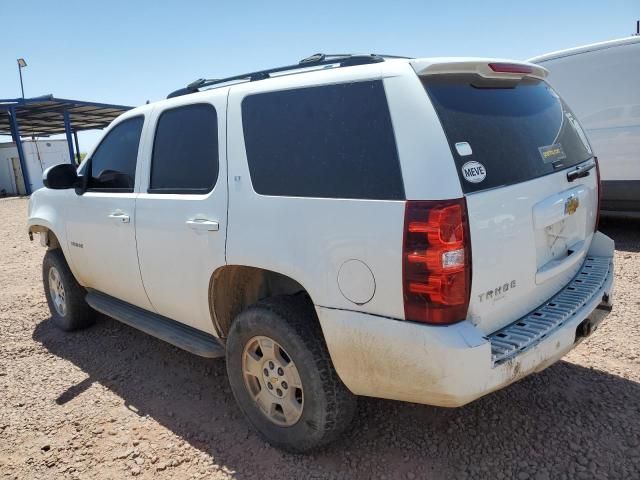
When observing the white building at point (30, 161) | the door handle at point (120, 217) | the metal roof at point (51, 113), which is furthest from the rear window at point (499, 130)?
the white building at point (30, 161)

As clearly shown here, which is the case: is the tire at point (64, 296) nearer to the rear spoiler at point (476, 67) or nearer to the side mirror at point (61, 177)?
the side mirror at point (61, 177)

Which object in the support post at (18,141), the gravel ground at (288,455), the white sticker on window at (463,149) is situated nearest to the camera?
the white sticker on window at (463,149)

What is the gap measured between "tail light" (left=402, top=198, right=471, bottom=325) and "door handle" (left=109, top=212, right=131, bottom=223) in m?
2.18

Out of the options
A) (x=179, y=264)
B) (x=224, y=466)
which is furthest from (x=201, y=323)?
(x=224, y=466)

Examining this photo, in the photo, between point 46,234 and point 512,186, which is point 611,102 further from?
point 46,234

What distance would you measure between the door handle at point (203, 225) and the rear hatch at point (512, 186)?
4.40 feet

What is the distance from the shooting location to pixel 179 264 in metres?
2.97

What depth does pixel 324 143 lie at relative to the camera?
2307 millimetres

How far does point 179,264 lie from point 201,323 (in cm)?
40

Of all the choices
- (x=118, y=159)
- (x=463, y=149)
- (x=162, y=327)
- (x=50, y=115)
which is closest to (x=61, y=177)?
(x=118, y=159)

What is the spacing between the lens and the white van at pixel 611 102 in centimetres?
587

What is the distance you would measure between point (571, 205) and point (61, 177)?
142 inches

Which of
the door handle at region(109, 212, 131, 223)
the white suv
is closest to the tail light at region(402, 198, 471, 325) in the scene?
the white suv

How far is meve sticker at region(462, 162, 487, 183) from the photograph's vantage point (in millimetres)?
1993
